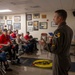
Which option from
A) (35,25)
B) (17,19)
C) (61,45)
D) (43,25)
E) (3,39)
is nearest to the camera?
(61,45)

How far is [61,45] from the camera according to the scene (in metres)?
1.46

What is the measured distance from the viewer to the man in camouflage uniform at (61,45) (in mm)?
1451

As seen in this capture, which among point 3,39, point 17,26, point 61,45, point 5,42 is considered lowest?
point 5,42

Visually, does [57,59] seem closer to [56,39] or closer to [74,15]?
[56,39]

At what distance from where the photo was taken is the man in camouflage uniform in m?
1.45

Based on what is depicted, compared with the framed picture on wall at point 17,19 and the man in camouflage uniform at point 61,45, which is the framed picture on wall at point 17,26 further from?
the man in camouflage uniform at point 61,45

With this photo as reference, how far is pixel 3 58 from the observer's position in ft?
10.8

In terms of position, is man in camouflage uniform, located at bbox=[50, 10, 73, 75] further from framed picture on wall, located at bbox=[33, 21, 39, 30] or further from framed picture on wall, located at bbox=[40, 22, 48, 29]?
framed picture on wall, located at bbox=[33, 21, 39, 30]

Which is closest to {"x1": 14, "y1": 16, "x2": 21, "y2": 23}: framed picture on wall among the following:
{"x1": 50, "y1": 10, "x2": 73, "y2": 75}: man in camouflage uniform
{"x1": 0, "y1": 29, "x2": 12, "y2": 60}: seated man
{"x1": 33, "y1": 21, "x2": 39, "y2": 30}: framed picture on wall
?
{"x1": 33, "y1": 21, "x2": 39, "y2": 30}: framed picture on wall

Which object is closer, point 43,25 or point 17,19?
point 43,25

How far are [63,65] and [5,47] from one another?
10.3ft

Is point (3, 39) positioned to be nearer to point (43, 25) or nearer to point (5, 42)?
point (5, 42)

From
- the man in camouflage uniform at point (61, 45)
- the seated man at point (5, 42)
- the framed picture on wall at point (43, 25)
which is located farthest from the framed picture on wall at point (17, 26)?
the man in camouflage uniform at point (61, 45)

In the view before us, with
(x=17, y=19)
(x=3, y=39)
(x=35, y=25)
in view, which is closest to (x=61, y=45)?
(x=3, y=39)
